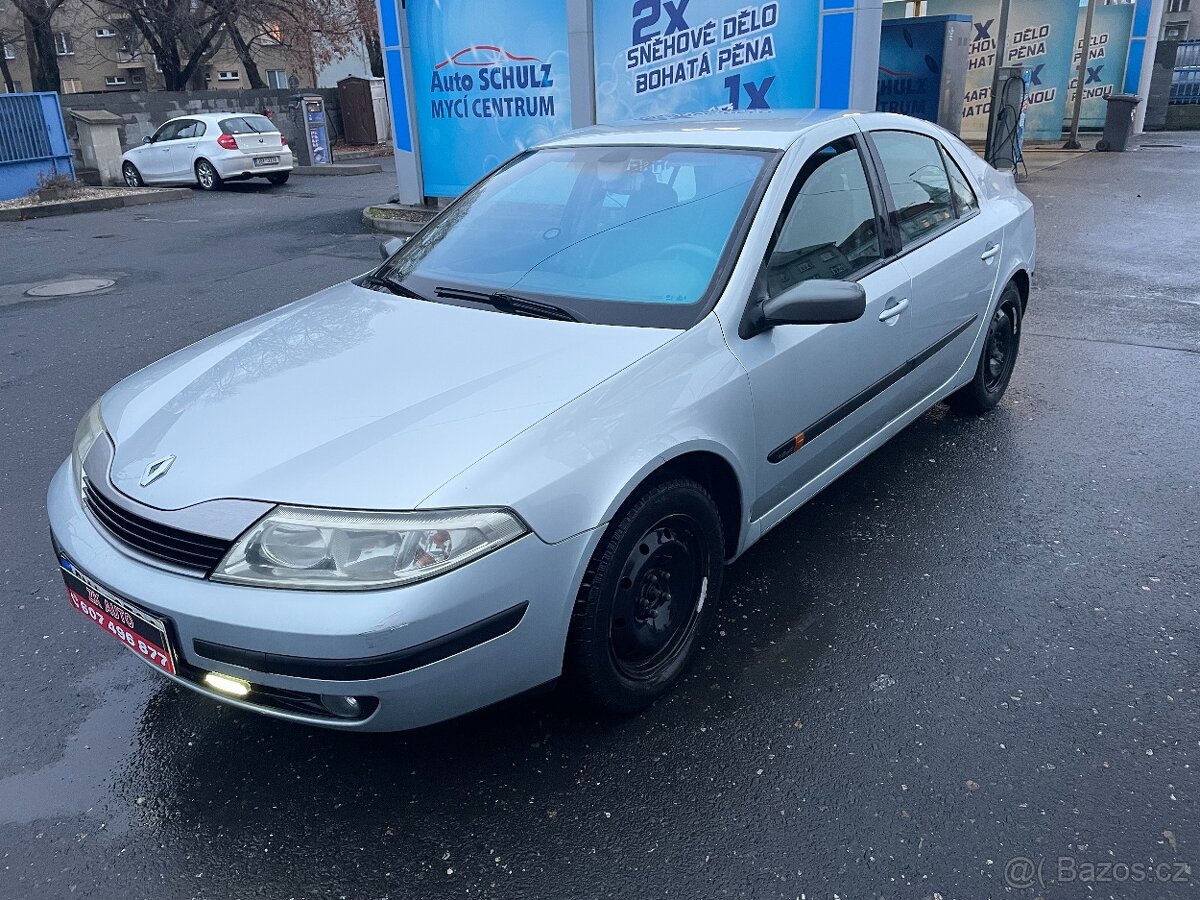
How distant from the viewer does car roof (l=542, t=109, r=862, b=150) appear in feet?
11.6

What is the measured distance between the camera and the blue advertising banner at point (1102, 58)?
21.9 m

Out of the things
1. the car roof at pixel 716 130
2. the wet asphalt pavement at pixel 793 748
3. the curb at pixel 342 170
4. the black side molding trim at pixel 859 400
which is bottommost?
the curb at pixel 342 170

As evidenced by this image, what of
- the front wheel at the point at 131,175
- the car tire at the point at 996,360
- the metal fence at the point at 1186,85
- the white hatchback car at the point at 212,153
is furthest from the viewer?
the metal fence at the point at 1186,85

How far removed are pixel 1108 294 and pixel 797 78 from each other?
11.4ft

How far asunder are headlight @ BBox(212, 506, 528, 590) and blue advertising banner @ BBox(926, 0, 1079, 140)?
71.7 ft

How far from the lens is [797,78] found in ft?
30.2

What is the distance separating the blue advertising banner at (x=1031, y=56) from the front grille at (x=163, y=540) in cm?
Result: 2202

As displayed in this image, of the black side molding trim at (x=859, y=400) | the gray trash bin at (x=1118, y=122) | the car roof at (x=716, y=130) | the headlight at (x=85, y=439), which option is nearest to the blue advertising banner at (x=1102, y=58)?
the gray trash bin at (x=1118, y=122)

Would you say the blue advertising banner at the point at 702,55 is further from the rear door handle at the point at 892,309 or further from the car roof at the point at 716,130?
the rear door handle at the point at 892,309

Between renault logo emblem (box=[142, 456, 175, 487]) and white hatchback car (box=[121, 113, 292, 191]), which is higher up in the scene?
renault logo emblem (box=[142, 456, 175, 487])

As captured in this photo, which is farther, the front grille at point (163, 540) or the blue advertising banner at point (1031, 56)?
the blue advertising banner at point (1031, 56)

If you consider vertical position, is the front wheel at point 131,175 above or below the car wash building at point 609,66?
below

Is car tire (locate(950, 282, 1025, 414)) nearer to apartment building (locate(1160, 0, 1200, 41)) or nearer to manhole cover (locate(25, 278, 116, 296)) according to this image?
manhole cover (locate(25, 278, 116, 296))

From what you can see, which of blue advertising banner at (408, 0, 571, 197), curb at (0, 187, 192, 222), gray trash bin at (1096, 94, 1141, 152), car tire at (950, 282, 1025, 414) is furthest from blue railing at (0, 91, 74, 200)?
gray trash bin at (1096, 94, 1141, 152)
